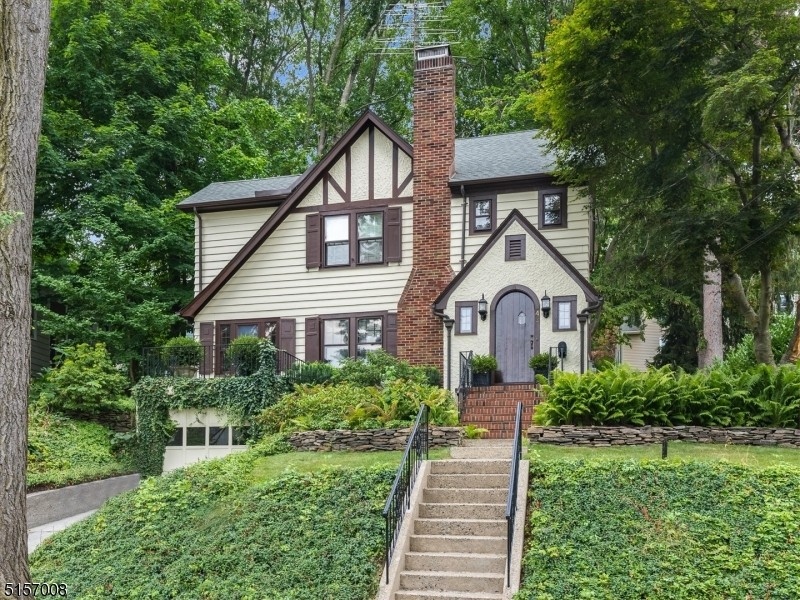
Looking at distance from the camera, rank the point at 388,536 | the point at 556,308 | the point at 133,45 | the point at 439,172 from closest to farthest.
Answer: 1. the point at 388,536
2. the point at 556,308
3. the point at 439,172
4. the point at 133,45

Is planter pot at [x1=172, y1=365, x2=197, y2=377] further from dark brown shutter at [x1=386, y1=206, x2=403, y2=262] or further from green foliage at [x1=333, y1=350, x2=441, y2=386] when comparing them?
dark brown shutter at [x1=386, y1=206, x2=403, y2=262]

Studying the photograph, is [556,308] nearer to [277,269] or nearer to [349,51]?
[277,269]

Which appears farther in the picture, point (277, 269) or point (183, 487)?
point (277, 269)

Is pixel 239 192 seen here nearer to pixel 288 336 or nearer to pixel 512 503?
pixel 288 336

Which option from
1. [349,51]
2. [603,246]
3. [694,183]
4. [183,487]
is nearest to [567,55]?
[694,183]

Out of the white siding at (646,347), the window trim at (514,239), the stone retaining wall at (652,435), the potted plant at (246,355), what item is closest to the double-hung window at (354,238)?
the potted plant at (246,355)

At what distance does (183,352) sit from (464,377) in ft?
21.1

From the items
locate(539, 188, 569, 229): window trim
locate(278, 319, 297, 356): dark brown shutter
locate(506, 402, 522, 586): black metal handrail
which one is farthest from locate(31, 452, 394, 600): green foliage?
locate(539, 188, 569, 229): window trim

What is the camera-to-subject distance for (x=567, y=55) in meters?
16.5

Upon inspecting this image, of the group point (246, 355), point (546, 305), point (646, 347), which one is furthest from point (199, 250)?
point (646, 347)

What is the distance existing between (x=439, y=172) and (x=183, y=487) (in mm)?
9822

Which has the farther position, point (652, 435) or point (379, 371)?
point (379, 371)

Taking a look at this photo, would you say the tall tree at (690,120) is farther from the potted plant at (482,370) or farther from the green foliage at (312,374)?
the green foliage at (312,374)

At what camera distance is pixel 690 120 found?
1589 centimetres
